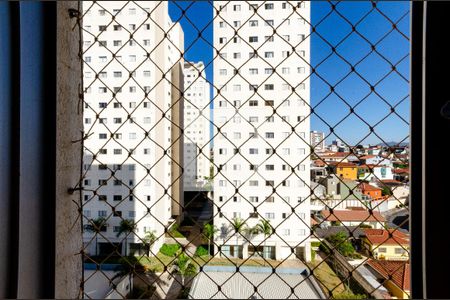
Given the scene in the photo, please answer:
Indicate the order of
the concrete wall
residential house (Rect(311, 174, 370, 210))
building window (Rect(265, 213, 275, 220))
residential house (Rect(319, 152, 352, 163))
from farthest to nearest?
building window (Rect(265, 213, 275, 220)) → residential house (Rect(319, 152, 352, 163)) → residential house (Rect(311, 174, 370, 210)) → the concrete wall

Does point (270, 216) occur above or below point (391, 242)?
below

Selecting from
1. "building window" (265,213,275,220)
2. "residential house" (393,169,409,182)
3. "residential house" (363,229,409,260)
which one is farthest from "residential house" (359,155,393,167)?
"building window" (265,213,275,220)

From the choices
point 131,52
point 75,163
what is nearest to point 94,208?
point 131,52

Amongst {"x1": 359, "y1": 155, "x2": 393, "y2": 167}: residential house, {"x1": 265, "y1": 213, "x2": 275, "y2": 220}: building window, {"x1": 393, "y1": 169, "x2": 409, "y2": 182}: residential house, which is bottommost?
{"x1": 265, "y1": 213, "x2": 275, "y2": 220}: building window

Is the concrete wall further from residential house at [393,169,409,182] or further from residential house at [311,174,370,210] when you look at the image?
residential house at [393,169,409,182]

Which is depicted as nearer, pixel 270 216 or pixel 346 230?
pixel 346 230

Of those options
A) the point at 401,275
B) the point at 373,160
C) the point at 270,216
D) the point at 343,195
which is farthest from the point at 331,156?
the point at 270,216

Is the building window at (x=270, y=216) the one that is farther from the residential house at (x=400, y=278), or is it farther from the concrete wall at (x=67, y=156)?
the concrete wall at (x=67, y=156)

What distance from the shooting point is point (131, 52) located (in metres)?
8.07

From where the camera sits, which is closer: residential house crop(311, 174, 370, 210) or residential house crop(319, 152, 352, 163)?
residential house crop(311, 174, 370, 210)

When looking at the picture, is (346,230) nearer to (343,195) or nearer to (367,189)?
(343,195)

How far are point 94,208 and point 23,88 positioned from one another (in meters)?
9.46
